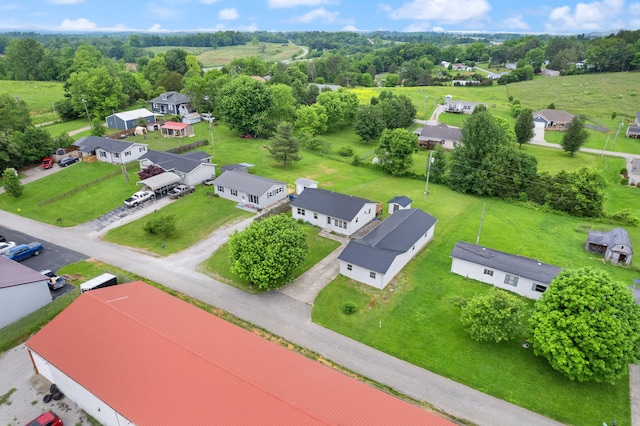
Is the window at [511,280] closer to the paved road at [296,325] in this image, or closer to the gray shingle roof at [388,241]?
the gray shingle roof at [388,241]

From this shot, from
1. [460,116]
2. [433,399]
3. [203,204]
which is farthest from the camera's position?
[460,116]

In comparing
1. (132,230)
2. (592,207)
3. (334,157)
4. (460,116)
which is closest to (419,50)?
(460,116)

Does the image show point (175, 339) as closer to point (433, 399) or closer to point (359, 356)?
point (359, 356)

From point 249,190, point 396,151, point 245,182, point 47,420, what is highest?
point 396,151

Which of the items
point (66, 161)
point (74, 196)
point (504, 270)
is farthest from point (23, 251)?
point (504, 270)

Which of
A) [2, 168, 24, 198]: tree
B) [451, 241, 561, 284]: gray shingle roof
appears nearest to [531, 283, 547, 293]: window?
[451, 241, 561, 284]: gray shingle roof

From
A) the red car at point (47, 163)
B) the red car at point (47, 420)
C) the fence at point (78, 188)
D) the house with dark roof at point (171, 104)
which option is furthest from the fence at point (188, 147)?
the red car at point (47, 420)

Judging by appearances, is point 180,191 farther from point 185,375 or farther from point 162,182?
point 185,375
